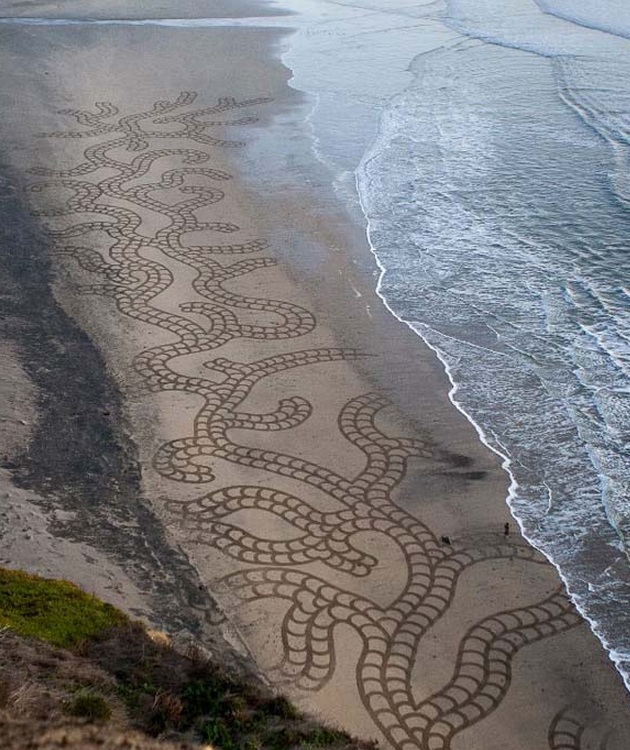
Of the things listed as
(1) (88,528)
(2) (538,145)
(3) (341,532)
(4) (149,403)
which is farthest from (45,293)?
(2) (538,145)

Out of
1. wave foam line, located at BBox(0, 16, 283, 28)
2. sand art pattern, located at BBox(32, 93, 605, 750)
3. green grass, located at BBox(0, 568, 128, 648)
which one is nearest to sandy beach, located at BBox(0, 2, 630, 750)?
sand art pattern, located at BBox(32, 93, 605, 750)

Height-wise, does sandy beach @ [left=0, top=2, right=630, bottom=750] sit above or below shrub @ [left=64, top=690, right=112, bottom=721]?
below

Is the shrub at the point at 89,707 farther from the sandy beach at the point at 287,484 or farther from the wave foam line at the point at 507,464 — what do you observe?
the wave foam line at the point at 507,464

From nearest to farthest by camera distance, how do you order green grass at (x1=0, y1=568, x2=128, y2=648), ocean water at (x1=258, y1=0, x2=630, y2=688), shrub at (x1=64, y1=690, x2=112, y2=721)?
shrub at (x1=64, y1=690, x2=112, y2=721) → green grass at (x1=0, y1=568, x2=128, y2=648) → ocean water at (x1=258, y1=0, x2=630, y2=688)

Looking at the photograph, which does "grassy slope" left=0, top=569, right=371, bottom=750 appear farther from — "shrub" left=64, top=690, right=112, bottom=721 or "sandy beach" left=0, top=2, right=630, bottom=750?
"sandy beach" left=0, top=2, right=630, bottom=750

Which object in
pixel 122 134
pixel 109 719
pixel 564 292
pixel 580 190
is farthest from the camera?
pixel 122 134

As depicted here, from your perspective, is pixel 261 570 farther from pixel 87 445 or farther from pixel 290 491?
pixel 87 445

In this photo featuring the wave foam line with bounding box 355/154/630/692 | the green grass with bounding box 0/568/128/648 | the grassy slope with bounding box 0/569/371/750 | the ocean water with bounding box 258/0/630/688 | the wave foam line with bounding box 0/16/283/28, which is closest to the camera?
the grassy slope with bounding box 0/569/371/750

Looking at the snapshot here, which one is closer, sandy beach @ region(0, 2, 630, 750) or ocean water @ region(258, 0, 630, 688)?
sandy beach @ region(0, 2, 630, 750)
